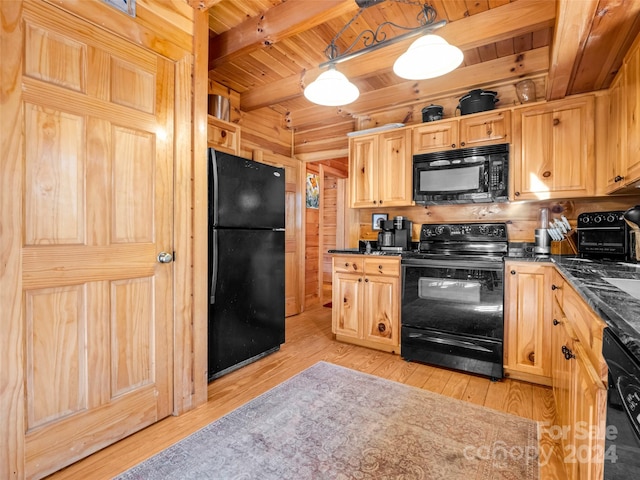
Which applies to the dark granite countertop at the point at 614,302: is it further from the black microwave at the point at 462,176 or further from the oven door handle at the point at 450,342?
the black microwave at the point at 462,176

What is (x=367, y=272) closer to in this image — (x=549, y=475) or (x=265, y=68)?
(x=549, y=475)

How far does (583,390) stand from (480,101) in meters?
2.50

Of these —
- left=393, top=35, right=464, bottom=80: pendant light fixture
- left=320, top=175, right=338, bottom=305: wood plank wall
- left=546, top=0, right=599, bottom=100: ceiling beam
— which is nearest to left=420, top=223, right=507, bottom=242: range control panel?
left=546, top=0, right=599, bottom=100: ceiling beam

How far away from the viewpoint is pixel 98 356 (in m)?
1.59

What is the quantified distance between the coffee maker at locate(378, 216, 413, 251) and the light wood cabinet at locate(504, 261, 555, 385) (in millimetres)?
1008

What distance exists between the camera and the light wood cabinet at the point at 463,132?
264 centimetres

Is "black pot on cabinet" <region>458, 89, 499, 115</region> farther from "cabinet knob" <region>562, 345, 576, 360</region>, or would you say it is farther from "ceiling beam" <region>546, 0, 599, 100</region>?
"cabinet knob" <region>562, 345, 576, 360</region>

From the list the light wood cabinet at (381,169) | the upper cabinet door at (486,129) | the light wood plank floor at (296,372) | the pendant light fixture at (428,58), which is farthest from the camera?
the light wood cabinet at (381,169)

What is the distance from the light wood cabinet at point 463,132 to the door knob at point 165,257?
233cm

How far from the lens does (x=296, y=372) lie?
2502mm

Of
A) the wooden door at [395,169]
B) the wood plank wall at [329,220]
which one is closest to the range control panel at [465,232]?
the wooden door at [395,169]

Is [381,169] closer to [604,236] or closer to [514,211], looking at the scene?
[514,211]

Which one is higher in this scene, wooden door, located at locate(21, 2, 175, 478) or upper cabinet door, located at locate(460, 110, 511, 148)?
upper cabinet door, located at locate(460, 110, 511, 148)

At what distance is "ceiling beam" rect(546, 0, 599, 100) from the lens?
57.0 inches
